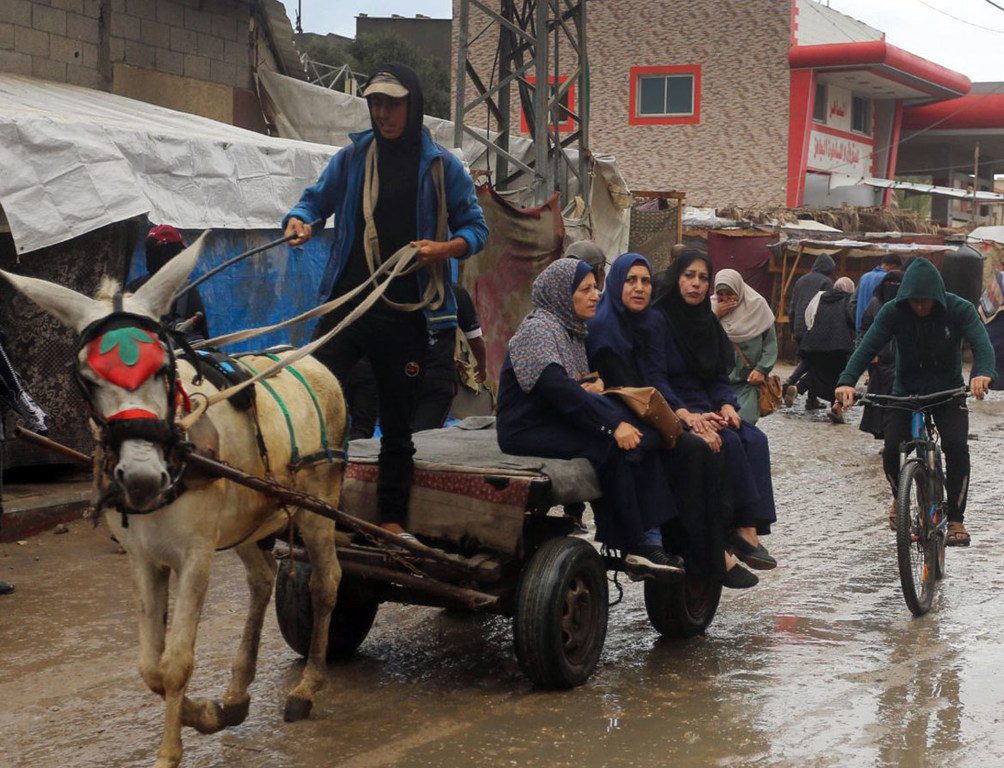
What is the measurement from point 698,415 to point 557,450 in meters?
0.91

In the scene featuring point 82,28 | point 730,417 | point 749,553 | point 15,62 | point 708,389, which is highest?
point 82,28

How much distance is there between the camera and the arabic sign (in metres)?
35.5

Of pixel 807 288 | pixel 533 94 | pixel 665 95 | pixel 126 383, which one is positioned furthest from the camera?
pixel 665 95

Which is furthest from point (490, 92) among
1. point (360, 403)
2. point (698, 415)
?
point (698, 415)

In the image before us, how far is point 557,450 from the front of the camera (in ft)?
19.5

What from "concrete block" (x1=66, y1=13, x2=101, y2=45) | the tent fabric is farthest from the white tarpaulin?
→ the tent fabric

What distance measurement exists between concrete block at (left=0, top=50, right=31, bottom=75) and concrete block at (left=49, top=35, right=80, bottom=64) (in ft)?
0.92

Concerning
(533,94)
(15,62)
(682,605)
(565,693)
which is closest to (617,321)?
(682,605)

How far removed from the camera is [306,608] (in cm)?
572

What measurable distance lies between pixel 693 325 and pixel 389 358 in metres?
1.83

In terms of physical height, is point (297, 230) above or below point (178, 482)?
above

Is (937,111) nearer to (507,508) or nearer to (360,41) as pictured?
(360,41)

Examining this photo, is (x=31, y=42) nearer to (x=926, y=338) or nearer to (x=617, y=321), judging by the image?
(x=617, y=321)

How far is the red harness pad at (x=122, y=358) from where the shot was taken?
3.87 meters
